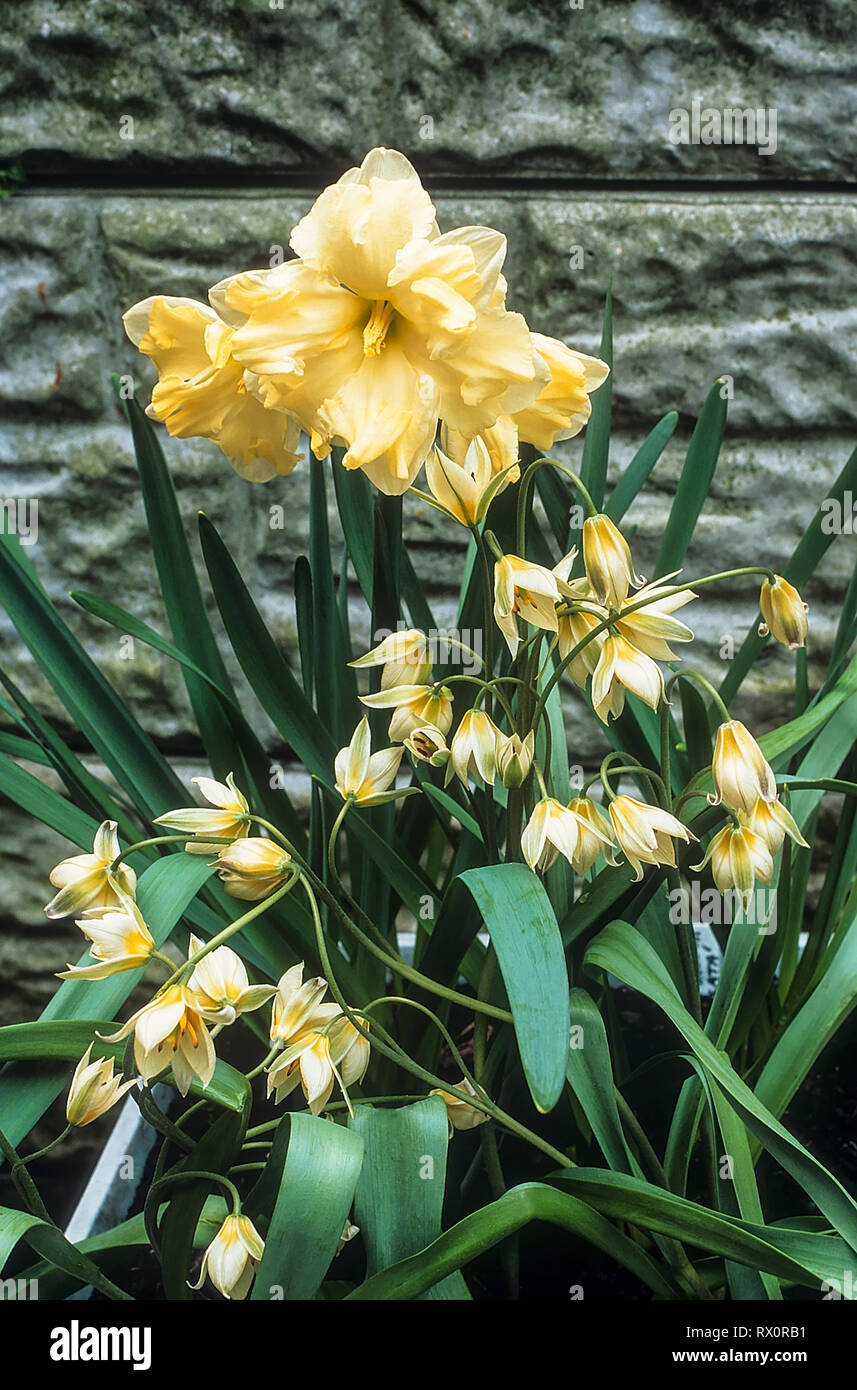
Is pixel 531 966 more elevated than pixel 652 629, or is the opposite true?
pixel 652 629

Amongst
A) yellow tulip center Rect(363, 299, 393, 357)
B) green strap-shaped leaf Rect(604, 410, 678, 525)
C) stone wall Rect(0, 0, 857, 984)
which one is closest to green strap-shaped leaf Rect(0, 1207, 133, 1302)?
yellow tulip center Rect(363, 299, 393, 357)

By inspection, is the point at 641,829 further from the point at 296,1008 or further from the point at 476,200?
the point at 476,200

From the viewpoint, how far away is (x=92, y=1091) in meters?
0.38

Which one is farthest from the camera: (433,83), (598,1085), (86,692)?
(433,83)

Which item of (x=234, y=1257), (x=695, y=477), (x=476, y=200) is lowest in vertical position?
(x=234, y=1257)

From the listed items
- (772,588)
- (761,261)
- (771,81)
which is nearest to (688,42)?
(771,81)

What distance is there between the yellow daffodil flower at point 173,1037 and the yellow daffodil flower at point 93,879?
0.19ft

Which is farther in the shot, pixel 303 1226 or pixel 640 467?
pixel 640 467

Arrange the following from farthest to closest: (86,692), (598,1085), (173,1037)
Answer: (86,692) < (598,1085) < (173,1037)

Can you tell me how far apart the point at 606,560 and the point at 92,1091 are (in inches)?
11.9

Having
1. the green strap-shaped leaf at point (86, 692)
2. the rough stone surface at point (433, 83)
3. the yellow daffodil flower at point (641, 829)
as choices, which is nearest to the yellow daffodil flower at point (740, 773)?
the yellow daffodil flower at point (641, 829)

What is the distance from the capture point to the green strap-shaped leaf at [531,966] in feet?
1.19

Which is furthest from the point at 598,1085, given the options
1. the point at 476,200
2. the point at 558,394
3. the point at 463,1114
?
the point at 476,200
